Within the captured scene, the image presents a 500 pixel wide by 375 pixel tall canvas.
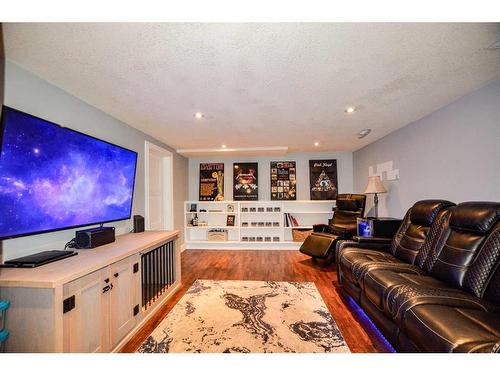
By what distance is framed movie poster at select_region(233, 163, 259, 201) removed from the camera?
4.79 m

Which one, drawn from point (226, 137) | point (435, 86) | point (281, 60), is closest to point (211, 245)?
point (226, 137)

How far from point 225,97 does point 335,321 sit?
2.38 meters

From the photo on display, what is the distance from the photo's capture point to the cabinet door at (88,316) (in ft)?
3.95

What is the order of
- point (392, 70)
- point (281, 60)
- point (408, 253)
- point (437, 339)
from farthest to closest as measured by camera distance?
point (408, 253), point (392, 70), point (281, 60), point (437, 339)

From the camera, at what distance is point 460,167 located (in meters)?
2.13

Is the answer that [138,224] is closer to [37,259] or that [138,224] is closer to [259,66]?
[37,259]

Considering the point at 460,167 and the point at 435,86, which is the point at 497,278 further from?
the point at 435,86

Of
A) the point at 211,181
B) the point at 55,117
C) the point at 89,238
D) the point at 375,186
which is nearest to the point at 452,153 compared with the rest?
the point at 375,186

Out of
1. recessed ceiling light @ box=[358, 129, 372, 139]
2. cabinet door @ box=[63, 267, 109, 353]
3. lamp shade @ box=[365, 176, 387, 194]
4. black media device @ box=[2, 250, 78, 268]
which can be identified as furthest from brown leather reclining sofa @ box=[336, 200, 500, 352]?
black media device @ box=[2, 250, 78, 268]

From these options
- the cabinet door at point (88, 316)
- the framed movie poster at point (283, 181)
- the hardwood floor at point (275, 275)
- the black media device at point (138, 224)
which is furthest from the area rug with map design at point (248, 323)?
the framed movie poster at point (283, 181)

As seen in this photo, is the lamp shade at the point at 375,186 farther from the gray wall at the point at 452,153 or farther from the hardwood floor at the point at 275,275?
the hardwood floor at the point at 275,275

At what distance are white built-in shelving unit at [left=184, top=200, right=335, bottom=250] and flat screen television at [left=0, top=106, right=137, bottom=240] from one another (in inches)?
103

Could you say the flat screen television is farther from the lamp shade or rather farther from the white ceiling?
the lamp shade

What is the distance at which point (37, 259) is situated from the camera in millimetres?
1374
